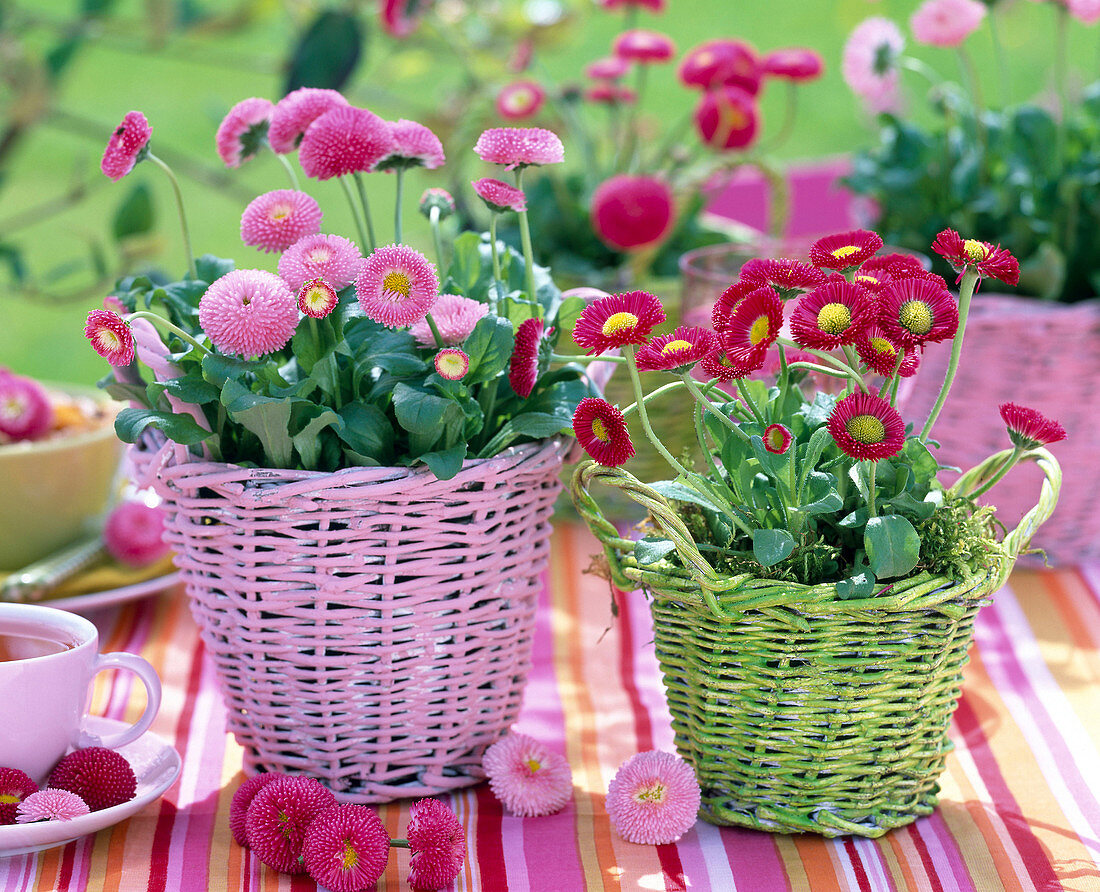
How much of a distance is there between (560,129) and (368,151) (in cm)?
64

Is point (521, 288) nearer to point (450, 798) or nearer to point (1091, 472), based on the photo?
point (450, 798)

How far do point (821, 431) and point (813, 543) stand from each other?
2.2 inches

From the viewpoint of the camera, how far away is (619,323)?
21.3 inches

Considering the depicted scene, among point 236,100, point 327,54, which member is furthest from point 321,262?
point 236,100


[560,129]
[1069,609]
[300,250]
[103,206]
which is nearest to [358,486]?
[300,250]

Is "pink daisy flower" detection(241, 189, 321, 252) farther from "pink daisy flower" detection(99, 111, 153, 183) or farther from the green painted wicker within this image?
the green painted wicker

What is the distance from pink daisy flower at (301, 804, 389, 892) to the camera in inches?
21.2

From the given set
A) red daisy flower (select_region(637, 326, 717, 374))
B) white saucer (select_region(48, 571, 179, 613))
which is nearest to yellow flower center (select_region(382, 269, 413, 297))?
red daisy flower (select_region(637, 326, 717, 374))

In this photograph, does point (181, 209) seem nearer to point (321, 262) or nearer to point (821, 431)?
point (321, 262)

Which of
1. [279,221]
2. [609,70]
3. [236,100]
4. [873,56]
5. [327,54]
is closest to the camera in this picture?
[279,221]

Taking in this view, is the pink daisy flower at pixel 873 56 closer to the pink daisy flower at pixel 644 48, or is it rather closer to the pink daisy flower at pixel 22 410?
the pink daisy flower at pixel 644 48

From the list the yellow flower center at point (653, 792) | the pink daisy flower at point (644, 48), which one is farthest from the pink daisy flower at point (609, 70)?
the yellow flower center at point (653, 792)

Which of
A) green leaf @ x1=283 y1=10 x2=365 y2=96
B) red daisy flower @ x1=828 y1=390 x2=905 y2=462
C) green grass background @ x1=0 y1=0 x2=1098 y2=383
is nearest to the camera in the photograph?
red daisy flower @ x1=828 y1=390 x2=905 y2=462

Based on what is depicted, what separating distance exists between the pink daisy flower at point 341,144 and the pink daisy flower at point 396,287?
61mm
